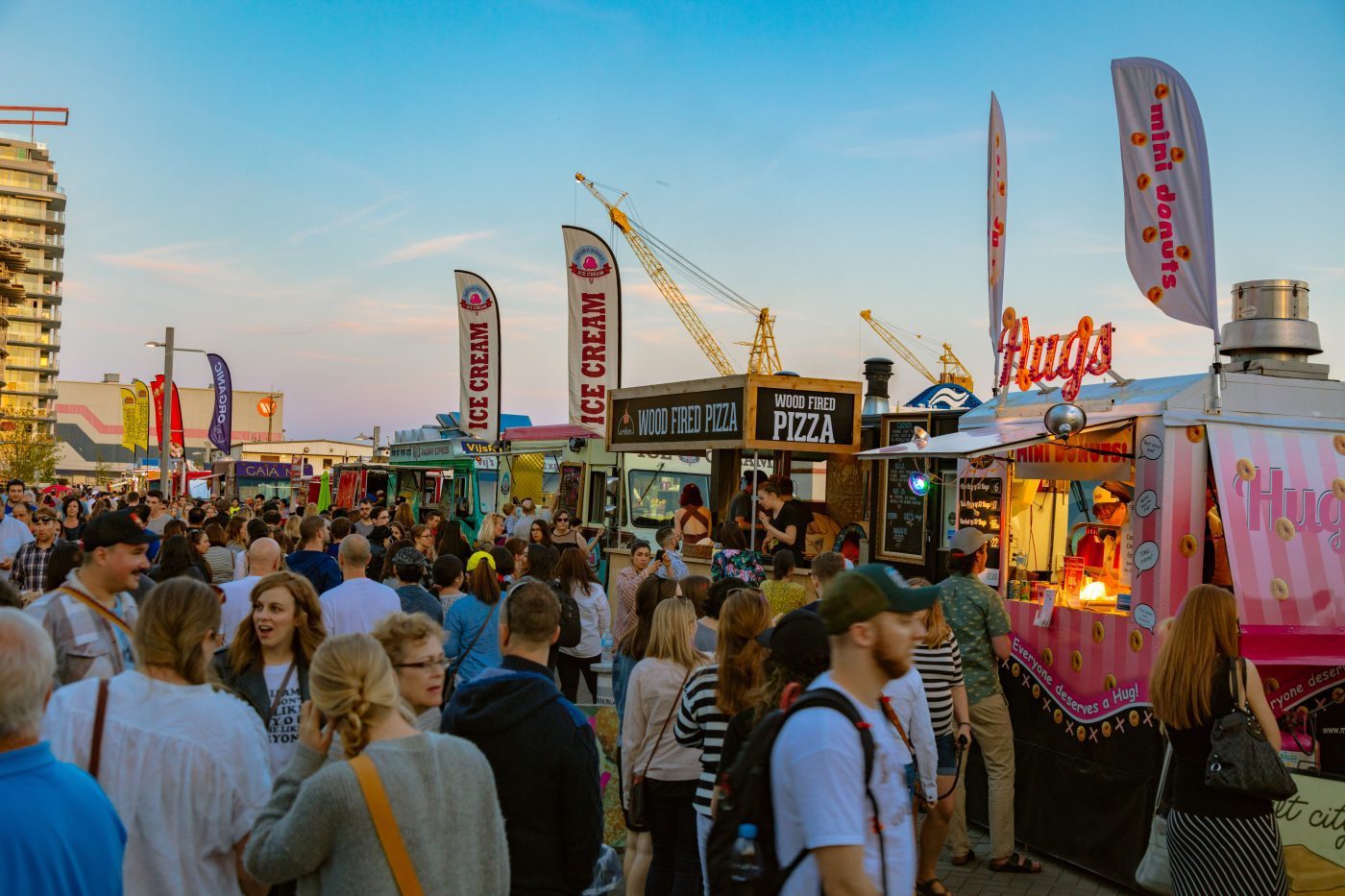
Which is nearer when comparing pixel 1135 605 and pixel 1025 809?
pixel 1135 605

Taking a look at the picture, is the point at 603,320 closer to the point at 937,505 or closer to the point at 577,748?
the point at 937,505

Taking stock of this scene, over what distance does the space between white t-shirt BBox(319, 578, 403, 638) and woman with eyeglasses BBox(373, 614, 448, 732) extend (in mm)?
2783

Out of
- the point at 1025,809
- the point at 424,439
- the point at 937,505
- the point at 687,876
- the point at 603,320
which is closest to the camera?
the point at 687,876

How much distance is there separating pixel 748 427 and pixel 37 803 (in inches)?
388

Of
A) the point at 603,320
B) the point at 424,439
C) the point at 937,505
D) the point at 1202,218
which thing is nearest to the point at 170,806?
the point at 1202,218

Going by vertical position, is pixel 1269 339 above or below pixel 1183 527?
above

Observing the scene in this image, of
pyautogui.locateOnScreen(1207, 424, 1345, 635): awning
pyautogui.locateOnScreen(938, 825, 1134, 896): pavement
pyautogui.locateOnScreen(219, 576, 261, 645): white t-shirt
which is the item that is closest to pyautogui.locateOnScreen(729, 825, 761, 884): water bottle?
pyautogui.locateOnScreen(219, 576, 261, 645): white t-shirt

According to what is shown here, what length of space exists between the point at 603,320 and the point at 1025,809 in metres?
11.8

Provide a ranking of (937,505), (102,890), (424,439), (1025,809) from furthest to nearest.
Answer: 1. (424,439)
2. (937,505)
3. (1025,809)
4. (102,890)

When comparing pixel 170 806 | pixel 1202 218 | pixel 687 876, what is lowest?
pixel 687 876

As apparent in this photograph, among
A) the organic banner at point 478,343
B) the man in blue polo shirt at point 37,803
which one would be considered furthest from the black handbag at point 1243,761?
the organic banner at point 478,343

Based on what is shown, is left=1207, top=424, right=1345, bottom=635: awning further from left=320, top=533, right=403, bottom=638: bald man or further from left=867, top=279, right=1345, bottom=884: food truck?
left=320, top=533, right=403, bottom=638: bald man

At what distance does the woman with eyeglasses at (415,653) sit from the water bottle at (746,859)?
52.7 inches

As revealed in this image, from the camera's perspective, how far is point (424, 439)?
98.1 ft
